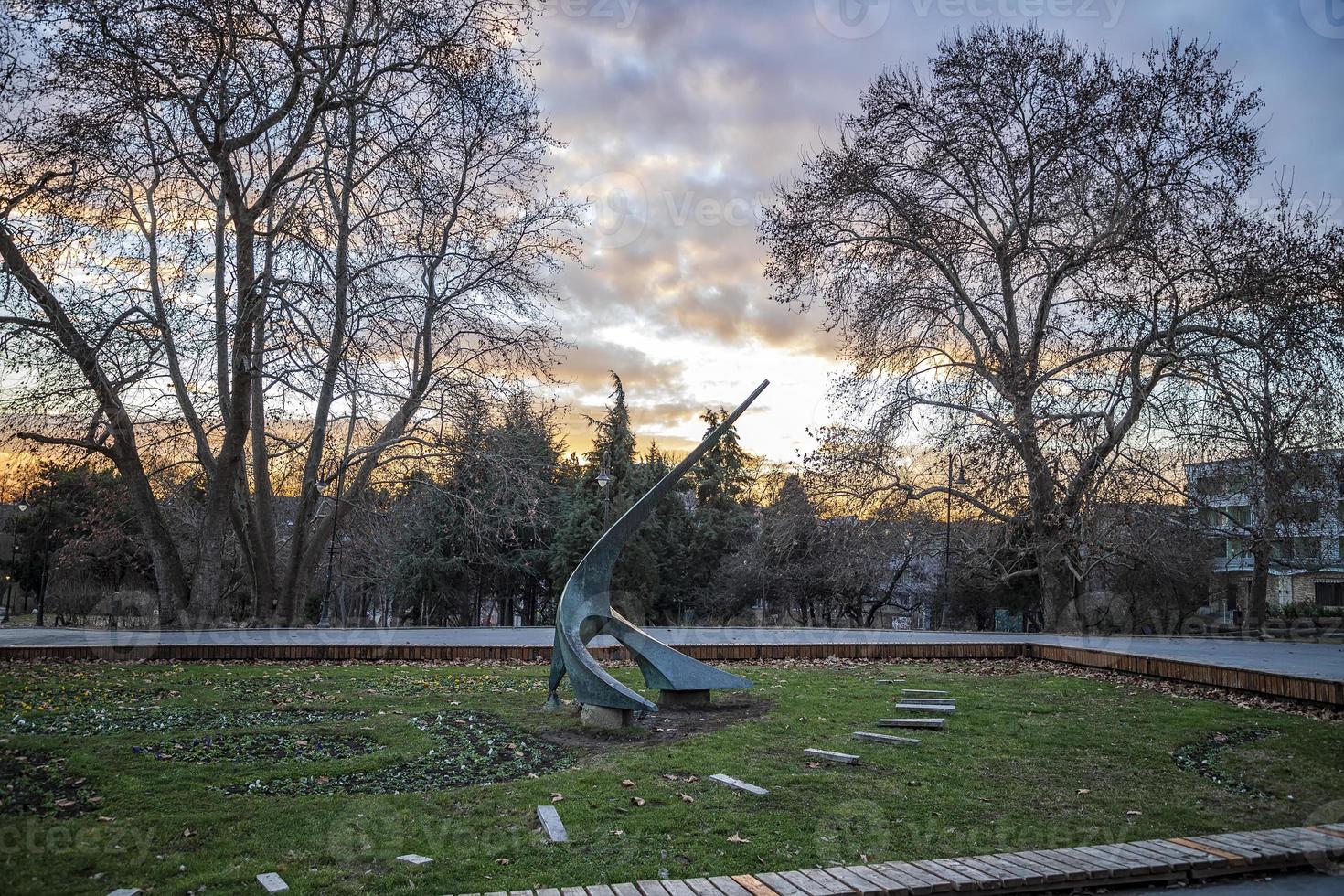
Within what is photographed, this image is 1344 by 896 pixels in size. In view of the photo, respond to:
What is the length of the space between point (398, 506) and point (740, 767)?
28044mm

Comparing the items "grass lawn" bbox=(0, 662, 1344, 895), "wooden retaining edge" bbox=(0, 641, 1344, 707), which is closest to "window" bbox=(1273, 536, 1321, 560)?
"wooden retaining edge" bbox=(0, 641, 1344, 707)

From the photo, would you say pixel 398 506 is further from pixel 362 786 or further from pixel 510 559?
pixel 362 786

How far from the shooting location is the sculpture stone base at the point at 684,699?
37.9 ft

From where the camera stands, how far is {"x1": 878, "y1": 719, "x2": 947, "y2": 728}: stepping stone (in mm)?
10117

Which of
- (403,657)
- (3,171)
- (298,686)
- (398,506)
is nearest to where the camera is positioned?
(298,686)

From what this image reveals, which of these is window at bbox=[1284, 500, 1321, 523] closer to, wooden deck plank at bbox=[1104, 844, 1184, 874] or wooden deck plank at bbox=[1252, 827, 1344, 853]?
wooden deck plank at bbox=[1252, 827, 1344, 853]

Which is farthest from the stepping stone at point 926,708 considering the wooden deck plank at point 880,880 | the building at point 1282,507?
the building at point 1282,507

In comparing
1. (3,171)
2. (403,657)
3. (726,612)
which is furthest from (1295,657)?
(726,612)

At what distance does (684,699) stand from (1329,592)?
57856 mm

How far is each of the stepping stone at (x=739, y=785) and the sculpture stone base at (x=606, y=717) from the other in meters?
2.49

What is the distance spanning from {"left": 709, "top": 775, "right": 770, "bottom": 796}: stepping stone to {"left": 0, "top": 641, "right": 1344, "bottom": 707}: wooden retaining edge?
9155mm

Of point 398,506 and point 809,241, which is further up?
point 809,241

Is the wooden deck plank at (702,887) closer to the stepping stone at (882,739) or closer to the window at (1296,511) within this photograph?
the stepping stone at (882,739)

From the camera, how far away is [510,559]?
39.8m
